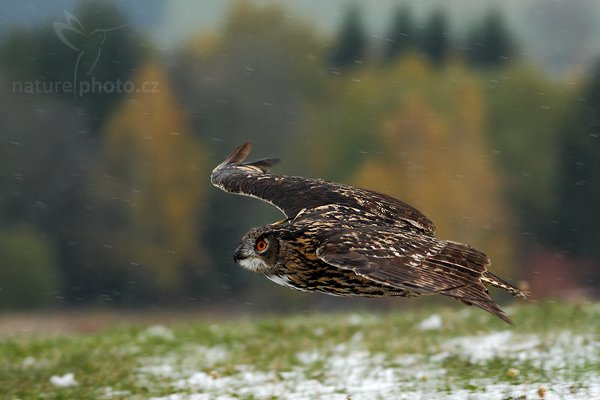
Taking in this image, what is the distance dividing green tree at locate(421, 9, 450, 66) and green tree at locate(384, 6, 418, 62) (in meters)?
0.47

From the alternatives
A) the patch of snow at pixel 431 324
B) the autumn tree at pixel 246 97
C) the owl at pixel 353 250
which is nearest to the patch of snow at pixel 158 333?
the patch of snow at pixel 431 324

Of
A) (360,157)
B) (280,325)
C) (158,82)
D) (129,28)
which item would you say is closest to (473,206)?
(360,157)

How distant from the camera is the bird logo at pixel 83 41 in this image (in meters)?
32.1

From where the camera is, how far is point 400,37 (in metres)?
33.5

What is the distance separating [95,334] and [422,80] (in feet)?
66.1

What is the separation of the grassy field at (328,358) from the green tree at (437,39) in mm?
19432

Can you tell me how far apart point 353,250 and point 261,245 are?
1.21 metres

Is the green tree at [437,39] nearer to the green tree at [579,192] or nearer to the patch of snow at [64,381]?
the green tree at [579,192]

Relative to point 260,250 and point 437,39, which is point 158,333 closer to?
point 260,250

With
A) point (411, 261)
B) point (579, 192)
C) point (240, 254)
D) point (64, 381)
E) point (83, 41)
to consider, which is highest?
point (83, 41)

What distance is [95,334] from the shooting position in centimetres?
1454

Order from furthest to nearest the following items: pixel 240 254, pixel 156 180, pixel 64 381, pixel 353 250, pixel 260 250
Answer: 1. pixel 156 180
2. pixel 64 381
3. pixel 240 254
4. pixel 260 250
5. pixel 353 250

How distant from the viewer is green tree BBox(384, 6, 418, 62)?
108ft

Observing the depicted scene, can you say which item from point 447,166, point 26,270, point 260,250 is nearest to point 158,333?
point 260,250
